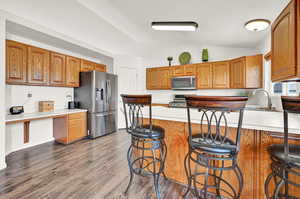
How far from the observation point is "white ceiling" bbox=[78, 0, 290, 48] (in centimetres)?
186

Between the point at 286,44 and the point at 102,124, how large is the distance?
373cm

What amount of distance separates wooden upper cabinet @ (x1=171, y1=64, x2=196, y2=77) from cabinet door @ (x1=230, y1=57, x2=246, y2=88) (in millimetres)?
1011

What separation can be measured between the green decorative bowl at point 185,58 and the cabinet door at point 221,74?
868mm

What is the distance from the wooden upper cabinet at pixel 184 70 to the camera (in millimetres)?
4070

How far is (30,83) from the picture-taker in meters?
2.63

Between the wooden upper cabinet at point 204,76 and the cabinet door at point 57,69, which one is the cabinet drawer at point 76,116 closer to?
the cabinet door at point 57,69

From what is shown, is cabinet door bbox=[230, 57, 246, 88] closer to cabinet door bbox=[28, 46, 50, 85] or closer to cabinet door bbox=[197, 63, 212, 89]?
cabinet door bbox=[197, 63, 212, 89]

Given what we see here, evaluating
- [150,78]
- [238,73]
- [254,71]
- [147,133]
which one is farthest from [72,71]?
[254,71]

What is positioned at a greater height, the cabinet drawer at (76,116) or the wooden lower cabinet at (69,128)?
the cabinet drawer at (76,116)

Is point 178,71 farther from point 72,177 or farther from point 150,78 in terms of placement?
point 72,177

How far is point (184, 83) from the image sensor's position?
4113mm

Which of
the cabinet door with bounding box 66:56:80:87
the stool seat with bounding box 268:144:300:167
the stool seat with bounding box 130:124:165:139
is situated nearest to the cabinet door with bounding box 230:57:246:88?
the stool seat with bounding box 268:144:300:167

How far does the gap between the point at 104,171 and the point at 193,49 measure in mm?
4230

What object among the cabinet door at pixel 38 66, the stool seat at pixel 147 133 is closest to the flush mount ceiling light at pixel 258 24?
the stool seat at pixel 147 133
